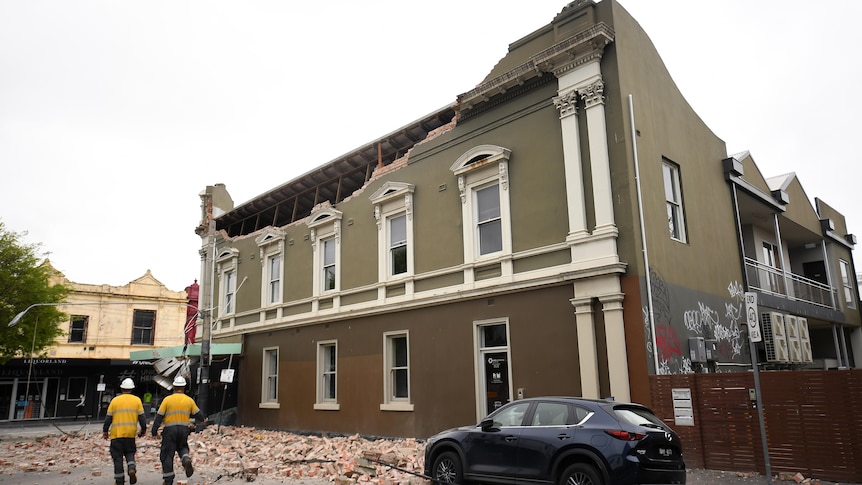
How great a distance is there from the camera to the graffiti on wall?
1220 cm

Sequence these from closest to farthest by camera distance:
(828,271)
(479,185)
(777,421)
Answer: (777,421) → (479,185) → (828,271)

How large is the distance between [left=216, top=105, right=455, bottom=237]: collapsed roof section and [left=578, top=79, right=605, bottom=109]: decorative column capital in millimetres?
4414

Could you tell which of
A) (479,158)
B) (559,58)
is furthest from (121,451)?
(559,58)

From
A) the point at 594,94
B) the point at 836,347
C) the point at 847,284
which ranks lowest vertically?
the point at 836,347

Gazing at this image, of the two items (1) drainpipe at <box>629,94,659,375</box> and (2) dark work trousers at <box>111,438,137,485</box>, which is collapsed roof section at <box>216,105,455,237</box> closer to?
(1) drainpipe at <box>629,94,659,375</box>

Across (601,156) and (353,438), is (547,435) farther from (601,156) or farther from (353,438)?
(353,438)

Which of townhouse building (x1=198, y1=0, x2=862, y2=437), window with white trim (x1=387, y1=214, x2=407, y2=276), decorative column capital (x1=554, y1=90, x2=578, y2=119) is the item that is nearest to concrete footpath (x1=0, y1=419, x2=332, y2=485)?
townhouse building (x1=198, y1=0, x2=862, y2=437)

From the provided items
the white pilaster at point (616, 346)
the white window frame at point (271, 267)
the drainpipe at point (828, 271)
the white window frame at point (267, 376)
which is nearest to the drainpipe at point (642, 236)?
the white pilaster at point (616, 346)

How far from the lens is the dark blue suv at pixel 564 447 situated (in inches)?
305

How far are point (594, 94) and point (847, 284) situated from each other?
19.5 m

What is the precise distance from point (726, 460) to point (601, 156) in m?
6.22

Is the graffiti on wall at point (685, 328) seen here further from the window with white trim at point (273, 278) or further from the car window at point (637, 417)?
the window with white trim at point (273, 278)

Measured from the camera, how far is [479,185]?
15.6 m

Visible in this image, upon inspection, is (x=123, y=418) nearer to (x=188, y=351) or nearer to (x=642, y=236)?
(x=642, y=236)
